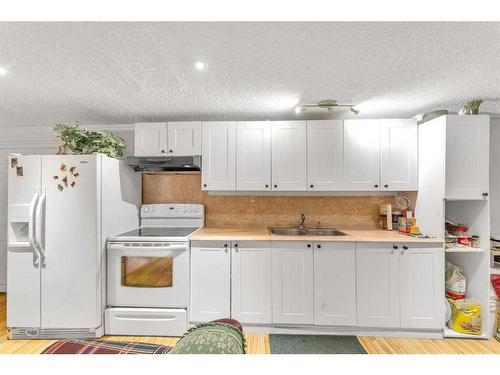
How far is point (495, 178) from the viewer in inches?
112

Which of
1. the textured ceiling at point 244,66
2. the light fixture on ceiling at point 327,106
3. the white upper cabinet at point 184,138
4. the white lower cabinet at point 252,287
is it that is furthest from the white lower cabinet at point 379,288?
the white upper cabinet at point 184,138

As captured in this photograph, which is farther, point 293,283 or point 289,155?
point 289,155

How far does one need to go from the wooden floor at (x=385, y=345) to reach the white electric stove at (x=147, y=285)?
0.15m

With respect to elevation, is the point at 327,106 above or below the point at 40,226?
above

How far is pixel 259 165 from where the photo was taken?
279cm

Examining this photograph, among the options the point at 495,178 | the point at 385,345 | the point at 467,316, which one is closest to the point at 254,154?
the point at 385,345

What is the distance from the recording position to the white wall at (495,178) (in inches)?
111

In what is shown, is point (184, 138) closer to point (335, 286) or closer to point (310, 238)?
point (310, 238)

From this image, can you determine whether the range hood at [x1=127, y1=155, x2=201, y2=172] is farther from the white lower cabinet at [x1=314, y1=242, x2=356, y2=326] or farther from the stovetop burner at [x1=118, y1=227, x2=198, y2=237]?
the white lower cabinet at [x1=314, y1=242, x2=356, y2=326]

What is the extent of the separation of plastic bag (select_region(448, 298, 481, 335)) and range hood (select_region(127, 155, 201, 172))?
289 cm

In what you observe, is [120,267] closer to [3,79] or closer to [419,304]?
[3,79]

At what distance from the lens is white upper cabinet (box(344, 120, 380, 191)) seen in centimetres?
271

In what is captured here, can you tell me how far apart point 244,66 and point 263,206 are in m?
1.81
